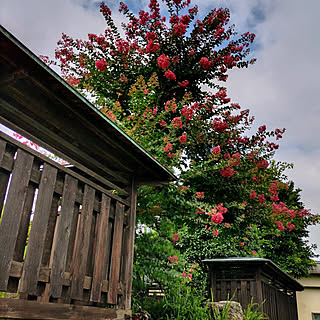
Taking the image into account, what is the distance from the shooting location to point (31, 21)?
22.5ft

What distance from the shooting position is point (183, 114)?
6254 mm

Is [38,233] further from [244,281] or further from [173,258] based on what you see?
[244,281]

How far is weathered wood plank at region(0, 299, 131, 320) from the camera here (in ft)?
7.46

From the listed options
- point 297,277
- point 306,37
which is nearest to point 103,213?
point 306,37

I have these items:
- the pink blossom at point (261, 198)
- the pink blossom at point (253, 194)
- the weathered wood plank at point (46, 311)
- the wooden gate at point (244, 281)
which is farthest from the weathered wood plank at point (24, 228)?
the wooden gate at point (244, 281)

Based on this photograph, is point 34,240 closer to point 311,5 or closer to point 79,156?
point 79,156

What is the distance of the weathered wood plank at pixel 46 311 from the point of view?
227 cm

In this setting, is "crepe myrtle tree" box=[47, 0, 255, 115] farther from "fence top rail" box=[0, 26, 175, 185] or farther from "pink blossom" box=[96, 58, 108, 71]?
"fence top rail" box=[0, 26, 175, 185]

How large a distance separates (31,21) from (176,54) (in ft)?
10.4

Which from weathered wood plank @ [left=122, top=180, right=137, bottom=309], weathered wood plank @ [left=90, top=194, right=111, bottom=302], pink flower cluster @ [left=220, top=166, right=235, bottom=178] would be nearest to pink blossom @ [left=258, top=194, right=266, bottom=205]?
pink flower cluster @ [left=220, top=166, right=235, bottom=178]

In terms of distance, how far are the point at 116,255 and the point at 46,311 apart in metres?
1.03

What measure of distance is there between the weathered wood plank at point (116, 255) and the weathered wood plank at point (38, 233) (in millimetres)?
1001

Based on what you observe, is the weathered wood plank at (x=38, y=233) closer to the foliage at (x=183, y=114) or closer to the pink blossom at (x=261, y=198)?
the foliage at (x=183, y=114)

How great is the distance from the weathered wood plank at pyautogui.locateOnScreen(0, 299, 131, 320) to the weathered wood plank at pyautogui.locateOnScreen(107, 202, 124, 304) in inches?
6.3
